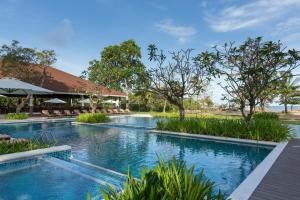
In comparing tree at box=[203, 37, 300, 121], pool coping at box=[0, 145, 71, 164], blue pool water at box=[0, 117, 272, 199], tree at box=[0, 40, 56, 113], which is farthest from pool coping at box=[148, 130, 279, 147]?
tree at box=[0, 40, 56, 113]

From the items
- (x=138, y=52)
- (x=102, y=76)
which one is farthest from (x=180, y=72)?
(x=138, y=52)

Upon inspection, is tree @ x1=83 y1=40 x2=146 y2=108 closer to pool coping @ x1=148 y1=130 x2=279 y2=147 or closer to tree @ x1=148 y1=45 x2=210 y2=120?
tree @ x1=148 y1=45 x2=210 y2=120

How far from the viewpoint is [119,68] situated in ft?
113

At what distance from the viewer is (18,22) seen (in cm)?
2398

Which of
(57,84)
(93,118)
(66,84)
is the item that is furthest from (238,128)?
(66,84)

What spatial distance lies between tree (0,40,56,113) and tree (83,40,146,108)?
4927 mm

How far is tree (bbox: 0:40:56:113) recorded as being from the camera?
2681 cm

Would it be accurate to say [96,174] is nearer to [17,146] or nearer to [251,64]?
[17,146]

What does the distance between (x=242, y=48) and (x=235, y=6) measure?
4.32 metres

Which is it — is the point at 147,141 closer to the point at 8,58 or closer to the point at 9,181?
the point at 9,181

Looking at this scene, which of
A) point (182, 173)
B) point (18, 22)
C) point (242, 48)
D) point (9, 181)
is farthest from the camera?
point (18, 22)

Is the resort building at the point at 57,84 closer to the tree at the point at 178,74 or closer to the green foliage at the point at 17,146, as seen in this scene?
the tree at the point at 178,74

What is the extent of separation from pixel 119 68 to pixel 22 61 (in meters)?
11.6

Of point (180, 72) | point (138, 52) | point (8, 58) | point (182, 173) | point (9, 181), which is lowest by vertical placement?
point (9, 181)
